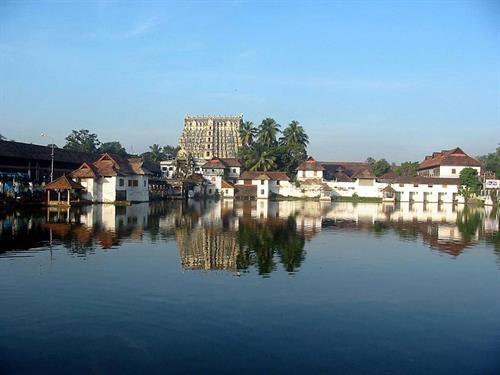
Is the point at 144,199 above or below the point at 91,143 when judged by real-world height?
below

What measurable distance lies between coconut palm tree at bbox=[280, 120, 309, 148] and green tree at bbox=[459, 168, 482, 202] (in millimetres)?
26734

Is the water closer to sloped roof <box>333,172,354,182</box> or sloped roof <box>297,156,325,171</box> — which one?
sloped roof <box>297,156,325,171</box>

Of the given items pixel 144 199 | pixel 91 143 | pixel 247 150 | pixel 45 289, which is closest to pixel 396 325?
pixel 45 289

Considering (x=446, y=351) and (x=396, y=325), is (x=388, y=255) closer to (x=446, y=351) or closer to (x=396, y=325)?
(x=396, y=325)

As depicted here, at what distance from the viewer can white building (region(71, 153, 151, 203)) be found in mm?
43344

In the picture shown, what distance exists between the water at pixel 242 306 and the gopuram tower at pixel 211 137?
72408 mm

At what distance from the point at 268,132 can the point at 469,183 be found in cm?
3227

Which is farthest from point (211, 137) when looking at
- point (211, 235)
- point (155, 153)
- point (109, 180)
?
point (211, 235)

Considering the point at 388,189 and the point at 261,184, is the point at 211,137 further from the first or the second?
the point at 388,189

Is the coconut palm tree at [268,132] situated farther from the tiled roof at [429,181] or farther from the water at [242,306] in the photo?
the water at [242,306]

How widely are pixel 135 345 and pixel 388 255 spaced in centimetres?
1278

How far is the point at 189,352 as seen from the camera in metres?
8.21

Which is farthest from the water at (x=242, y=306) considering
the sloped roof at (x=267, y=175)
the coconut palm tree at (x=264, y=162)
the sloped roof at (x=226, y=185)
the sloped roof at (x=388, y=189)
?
the coconut palm tree at (x=264, y=162)

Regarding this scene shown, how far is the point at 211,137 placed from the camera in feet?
309
